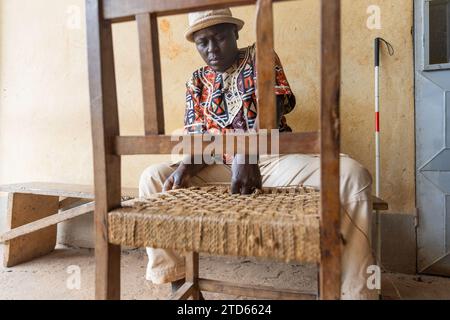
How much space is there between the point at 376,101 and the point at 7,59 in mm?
2360

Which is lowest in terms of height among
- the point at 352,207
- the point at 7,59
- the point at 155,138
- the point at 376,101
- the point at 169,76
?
the point at 352,207

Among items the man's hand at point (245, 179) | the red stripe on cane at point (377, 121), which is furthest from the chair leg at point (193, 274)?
the red stripe on cane at point (377, 121)

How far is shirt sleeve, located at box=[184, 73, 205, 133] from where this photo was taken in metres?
1.46

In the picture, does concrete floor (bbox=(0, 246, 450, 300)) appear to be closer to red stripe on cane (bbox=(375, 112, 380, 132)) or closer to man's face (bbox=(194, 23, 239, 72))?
red stripe on cane (bbox=(375, 112, 380, 132))

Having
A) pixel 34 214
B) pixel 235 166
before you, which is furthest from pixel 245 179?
pixel 34 214

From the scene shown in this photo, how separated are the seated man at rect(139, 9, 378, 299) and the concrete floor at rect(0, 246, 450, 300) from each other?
39cm

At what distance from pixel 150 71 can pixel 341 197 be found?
0.68m

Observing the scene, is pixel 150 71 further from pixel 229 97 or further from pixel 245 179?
pixel 229 97

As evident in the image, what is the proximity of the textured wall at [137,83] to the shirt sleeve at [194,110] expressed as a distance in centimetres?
45

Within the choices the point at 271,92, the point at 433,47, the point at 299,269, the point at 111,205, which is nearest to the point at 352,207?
the point at 271,92

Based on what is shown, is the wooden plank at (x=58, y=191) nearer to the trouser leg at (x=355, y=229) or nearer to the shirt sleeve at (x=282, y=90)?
the shirt sleeve at (x=282, y=90)

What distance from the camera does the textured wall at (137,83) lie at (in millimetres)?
1603

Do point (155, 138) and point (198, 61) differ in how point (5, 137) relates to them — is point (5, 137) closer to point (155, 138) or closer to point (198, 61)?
point (198, 61)
